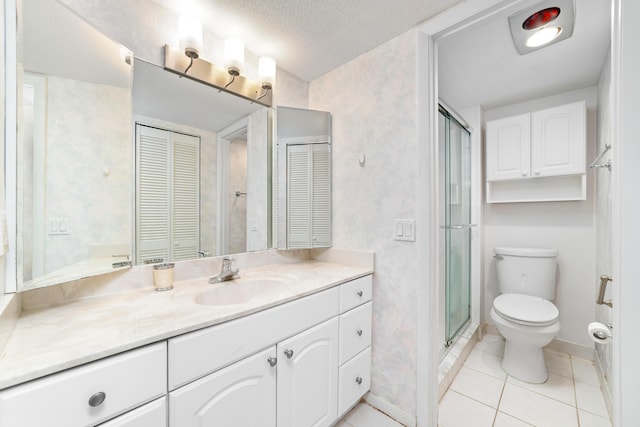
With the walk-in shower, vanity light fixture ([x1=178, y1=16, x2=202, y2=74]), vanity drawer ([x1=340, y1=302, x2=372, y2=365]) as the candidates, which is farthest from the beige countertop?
vanity light fixture ([x1=178, y1=16, x2=202, y2=74])

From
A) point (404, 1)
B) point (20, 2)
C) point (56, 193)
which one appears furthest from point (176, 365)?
point (404, 1)

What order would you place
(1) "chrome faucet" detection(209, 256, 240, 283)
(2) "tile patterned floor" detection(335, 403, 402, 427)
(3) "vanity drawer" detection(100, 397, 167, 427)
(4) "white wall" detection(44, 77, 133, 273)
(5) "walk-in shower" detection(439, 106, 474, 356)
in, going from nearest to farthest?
(3) "vanity drawer" detection(100, 397, 167, 427), (4) "white wall" detection(44, 77, 133, 273), (1) "chrome faucet" detection(209, 256, 240, 283), (2) "tile patterned floor" detection(335, 403, 402, 427), (5) "walk-in shower" detection(439, 106, 474, 356)

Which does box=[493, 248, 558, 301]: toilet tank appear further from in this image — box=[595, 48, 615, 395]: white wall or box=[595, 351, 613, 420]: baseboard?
box=[595, 351, 613, 420]: baseboard

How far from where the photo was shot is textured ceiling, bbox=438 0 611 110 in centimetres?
130

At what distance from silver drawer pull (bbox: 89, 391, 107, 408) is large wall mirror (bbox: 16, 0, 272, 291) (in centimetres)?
46

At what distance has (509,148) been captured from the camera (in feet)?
7.13

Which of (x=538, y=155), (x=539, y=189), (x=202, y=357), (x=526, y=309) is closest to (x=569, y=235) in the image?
(x=539, y=189)

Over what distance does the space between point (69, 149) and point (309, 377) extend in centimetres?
132

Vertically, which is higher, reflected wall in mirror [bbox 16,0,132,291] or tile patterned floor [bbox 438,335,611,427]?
reflected wall in mirror [bbox 16,0,132,291]

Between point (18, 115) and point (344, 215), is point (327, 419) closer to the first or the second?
point (344, 215)

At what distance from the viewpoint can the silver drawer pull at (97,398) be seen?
0.60 m

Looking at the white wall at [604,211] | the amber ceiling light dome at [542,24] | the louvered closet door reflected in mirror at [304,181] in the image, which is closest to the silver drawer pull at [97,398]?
the louvered closet door reflected in mirror at [304,181]

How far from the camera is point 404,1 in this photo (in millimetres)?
1175

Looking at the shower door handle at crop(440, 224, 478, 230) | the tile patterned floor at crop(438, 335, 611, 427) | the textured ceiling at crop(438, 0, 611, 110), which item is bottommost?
the tile patterned floor at crop(438, 335, 611, 427)
